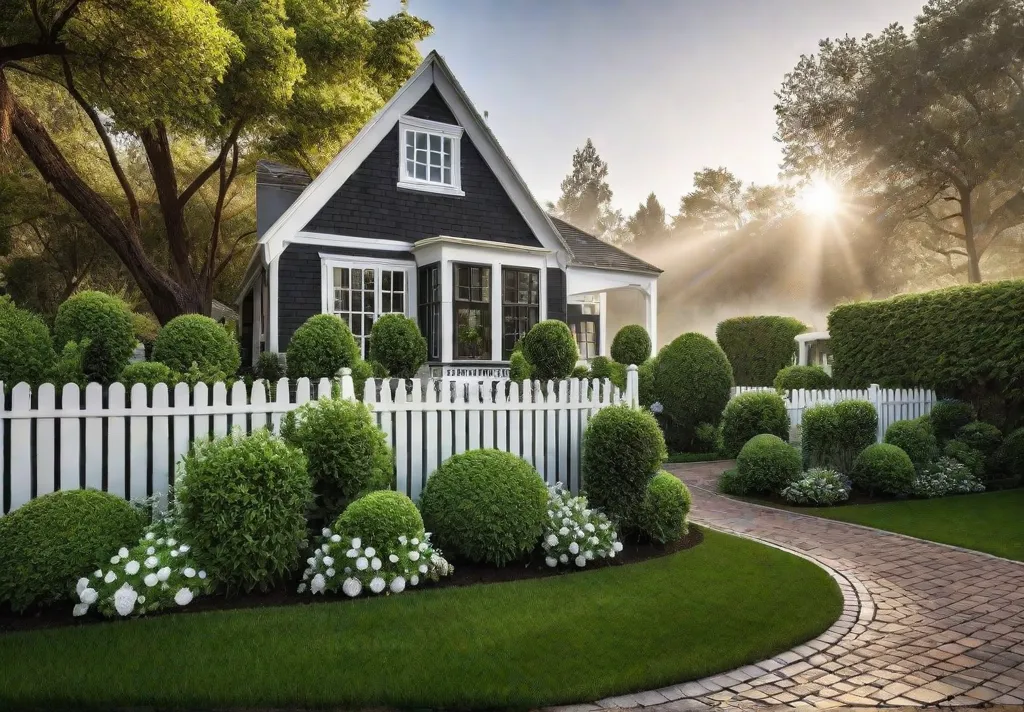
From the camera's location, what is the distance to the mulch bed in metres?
4.61

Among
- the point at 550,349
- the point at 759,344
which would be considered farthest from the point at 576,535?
the point at 759,344

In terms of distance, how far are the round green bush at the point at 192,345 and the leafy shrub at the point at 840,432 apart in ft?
30.1

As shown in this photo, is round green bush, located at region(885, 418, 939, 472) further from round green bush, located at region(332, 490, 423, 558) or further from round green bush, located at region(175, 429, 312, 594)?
round green bush, located at region(175, 429, 312, 594)

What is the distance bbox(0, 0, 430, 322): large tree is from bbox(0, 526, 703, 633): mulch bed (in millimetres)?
10701

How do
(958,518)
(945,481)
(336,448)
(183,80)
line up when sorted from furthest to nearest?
(183,80)
(945,481)
(958,518)
(336,448)

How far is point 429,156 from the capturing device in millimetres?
14641

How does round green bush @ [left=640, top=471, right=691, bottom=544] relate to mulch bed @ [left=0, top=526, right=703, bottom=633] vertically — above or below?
above

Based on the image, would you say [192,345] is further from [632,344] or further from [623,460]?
[632,344]

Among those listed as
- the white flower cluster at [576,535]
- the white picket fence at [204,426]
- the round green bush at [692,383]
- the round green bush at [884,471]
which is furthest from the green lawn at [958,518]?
the round green bush at [692,383]

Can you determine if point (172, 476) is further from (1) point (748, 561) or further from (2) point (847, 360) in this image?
(2) point (847, 360)

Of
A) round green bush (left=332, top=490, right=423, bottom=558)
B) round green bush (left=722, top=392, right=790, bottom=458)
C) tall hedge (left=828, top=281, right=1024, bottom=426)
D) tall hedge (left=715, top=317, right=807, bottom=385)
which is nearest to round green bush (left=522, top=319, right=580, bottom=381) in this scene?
round green bush (left=722, top=392, right=790, bottom=458)

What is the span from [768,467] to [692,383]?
4.79m

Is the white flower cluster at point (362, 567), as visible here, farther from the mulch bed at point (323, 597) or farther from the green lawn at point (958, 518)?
the green lawn at point (958, 518)

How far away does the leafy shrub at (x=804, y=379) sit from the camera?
16.2 m
